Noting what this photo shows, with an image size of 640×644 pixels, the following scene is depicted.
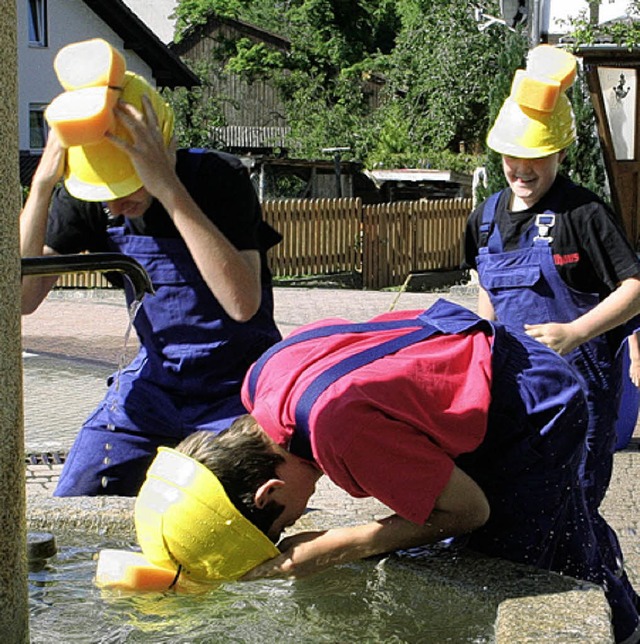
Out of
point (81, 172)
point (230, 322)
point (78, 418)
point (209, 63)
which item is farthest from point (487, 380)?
point (209, 63)

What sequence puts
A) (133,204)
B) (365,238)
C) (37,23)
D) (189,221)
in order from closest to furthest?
(189,221)
(133,204)
(365,238)
(37,23)

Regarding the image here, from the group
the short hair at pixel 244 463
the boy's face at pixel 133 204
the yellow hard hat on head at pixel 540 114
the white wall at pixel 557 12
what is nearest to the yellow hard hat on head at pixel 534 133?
the yellow hard hat on head at pixel 540 114

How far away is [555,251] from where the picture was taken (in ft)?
14.6

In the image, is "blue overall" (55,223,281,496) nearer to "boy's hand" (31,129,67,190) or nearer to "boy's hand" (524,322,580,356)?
"boy's hand" (31,129,67,190)

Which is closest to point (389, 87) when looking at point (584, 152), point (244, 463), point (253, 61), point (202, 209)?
point (253, 61)

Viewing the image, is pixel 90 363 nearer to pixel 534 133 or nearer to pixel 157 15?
pixel 534 133

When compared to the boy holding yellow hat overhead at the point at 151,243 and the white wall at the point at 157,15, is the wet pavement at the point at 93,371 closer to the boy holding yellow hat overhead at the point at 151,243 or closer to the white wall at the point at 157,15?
the boy holding yellow hat overhead at the point at 151,243

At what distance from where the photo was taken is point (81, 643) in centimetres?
290

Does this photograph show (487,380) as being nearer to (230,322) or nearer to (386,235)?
(230,322)

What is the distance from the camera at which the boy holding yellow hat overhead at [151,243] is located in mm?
3443

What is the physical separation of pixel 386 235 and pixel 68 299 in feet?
24.7

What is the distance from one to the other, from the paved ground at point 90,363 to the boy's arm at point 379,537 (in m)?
0.67

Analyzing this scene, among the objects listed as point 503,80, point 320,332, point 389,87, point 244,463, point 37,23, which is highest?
point 37,23

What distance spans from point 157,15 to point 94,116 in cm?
6304
